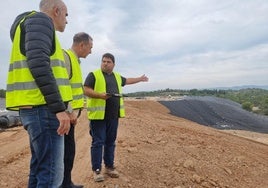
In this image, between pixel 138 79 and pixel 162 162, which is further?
pixel 162 162

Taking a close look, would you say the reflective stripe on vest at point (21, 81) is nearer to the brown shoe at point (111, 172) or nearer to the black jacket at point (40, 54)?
the black jacket at point (40, 54)

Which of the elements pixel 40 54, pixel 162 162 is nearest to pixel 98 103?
pixel 162 162

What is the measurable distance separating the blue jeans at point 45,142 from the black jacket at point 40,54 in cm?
13

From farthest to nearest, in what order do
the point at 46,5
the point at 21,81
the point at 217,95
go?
the point at 217,95, the point at 46,5, the point at 21,81

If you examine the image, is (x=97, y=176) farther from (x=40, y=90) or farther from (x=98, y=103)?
(x=40, y=90)

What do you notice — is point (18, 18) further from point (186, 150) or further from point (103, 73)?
point (186, 150)

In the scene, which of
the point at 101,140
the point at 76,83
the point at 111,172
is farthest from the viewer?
the point at 111,172

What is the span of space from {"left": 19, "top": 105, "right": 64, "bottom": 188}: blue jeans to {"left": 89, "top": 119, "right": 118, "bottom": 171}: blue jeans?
196cm

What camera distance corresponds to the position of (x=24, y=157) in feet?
23.2

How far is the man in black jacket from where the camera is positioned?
8.68 feet

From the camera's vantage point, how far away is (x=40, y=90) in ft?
8.71

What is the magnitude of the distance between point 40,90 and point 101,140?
2.25m

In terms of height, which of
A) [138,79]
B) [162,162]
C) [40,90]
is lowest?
[162,162]

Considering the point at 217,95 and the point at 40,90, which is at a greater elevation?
the point at 40,90
